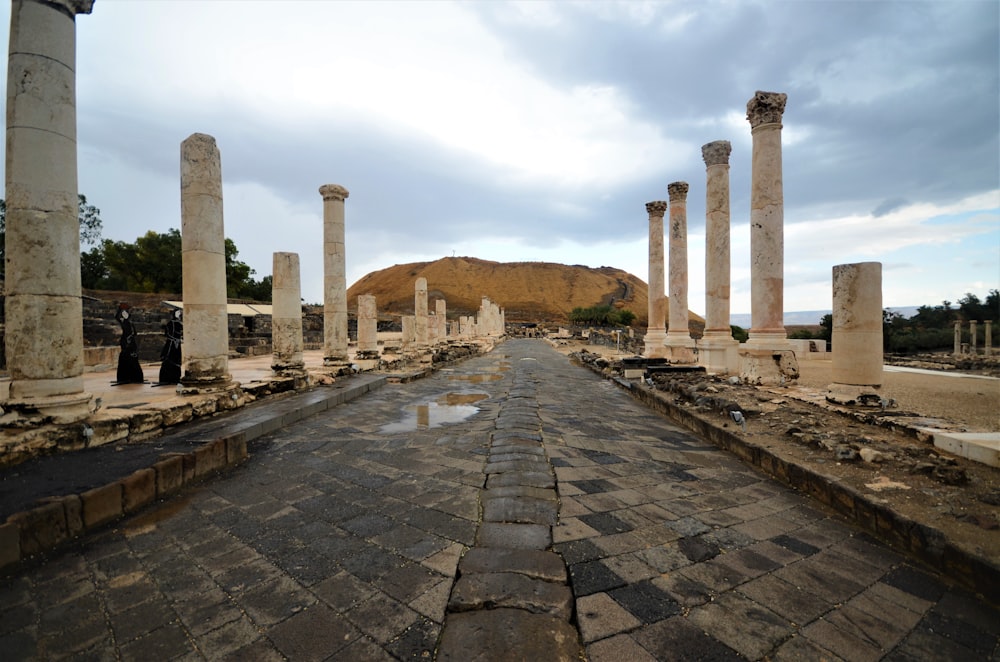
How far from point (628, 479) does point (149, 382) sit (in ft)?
29.9

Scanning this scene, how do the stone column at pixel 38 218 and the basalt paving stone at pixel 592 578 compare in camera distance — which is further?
the stone column at pixel 38 218

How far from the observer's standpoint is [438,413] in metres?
7.59

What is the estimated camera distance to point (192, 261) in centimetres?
720

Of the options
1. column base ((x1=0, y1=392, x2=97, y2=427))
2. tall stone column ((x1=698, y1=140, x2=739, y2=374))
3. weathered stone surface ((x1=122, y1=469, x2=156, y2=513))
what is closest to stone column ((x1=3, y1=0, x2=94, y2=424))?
column base ((x1=0, y1=392, x2=97, y2=427))

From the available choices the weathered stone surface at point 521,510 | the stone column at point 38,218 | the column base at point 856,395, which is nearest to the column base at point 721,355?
the column base at point 856,395

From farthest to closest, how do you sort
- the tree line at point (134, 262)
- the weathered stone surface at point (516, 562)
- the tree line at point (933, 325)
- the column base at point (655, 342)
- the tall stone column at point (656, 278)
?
the tree line at point (134, 262)
the tree line at point (933, 325)
the tall stone column at point (656, 278)
the column base at point (655, 342)
the weathered stone surface at point (516, 562)

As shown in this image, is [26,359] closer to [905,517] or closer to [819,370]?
[905,517]

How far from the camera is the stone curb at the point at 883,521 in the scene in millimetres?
2443

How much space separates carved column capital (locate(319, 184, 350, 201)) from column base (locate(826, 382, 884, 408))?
1250 cm

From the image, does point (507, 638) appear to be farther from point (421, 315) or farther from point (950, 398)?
point (421, 315)

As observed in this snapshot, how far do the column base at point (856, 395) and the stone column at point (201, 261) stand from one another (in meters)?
9.46

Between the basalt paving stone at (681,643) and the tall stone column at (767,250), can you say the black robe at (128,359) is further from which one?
the tall stone column at (767,250)

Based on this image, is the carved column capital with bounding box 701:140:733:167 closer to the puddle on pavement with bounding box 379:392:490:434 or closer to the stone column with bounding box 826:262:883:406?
the stone column with bounding box 826:262:883:406

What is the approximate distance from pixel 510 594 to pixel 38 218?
245 inches
